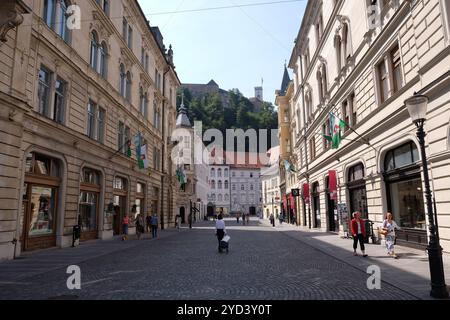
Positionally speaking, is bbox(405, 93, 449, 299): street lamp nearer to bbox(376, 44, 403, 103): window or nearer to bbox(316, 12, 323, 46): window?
bbox(376, 44, 403, 103): window

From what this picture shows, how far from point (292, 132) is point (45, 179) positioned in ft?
113

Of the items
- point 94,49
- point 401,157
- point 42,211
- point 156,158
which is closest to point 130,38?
point 94,49

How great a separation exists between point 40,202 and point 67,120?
14.9 feet

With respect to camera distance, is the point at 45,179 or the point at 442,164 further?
the point at 45,179

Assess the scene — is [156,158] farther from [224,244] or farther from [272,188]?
[272,188]

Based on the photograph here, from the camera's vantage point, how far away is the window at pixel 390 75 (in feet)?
49.6

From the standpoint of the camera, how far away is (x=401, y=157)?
15180 mm

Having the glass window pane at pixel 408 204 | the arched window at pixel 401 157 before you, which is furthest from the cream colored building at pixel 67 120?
A: the glass window pane at pixel 408 204

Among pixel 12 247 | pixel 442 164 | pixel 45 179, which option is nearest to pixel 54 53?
pixel 45 179

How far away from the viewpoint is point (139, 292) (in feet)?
25.0

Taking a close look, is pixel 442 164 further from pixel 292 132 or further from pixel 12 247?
pixel 292 132
